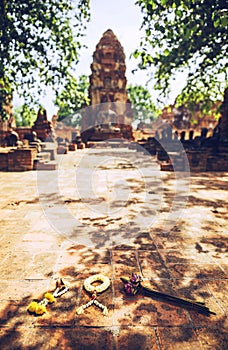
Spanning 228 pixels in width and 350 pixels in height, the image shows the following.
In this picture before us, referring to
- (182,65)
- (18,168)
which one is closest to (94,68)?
(182,65)

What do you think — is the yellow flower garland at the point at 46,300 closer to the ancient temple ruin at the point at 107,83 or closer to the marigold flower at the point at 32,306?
the marigold flower at the point at 32,306

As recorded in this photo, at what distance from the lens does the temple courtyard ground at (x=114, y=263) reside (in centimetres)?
179

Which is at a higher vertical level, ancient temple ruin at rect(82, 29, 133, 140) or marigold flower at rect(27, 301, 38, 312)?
ancient temple ruin at rect(82, 29, 133, 140)

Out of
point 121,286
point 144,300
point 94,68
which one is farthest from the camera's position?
point 94,68

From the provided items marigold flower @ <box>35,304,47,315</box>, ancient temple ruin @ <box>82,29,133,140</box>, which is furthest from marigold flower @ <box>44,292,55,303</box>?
ancient temple ruin @ <box>82,29,133,140</box>

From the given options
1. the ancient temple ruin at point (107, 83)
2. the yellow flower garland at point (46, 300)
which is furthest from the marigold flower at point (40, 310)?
the ancient temple ruin at point (107, 83)

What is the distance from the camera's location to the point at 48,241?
3322 mm

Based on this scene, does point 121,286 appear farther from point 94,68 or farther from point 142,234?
point 94,68

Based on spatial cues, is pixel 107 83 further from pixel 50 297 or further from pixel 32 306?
pixel 32 306

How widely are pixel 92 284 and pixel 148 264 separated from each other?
29.5 inches

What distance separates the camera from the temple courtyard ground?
179cm

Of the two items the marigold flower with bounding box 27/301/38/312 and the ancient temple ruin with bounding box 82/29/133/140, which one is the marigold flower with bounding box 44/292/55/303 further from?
the ancient temple ruin with bounding box 82/29/133/140

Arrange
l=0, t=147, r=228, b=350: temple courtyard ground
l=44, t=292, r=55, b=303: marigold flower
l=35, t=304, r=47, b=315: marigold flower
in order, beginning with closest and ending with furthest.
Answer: l=0, t=147, r=228, b=350: temple courtyard ground
l=35, t=304, r=47, b=315: marigold flower
l=44, t=292, r=55, b=303: marigold flower

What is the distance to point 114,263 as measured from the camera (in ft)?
9.21
